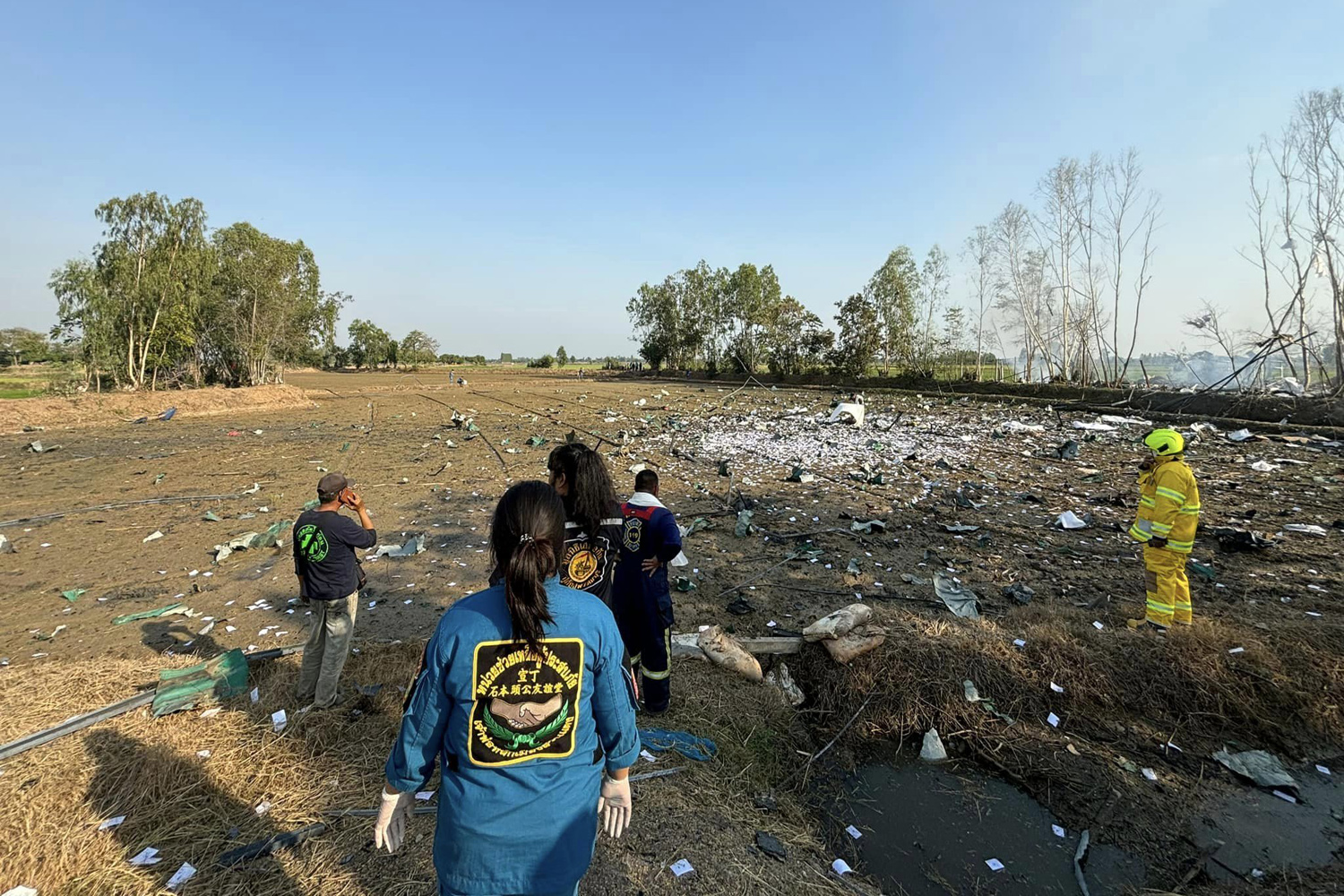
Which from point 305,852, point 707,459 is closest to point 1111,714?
point 305,852

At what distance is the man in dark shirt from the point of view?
3.19 metres

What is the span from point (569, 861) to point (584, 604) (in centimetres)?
61

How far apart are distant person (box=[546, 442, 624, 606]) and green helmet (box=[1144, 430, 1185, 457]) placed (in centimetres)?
392

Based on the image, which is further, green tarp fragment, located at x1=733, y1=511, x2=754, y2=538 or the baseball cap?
green tarp fragment, located at x1=733, y1=511, x2=754, y2=538

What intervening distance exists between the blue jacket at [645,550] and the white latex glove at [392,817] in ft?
5.53

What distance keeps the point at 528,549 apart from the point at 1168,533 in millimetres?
4802

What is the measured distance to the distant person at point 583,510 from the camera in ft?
8.53

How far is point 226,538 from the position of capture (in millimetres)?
6809

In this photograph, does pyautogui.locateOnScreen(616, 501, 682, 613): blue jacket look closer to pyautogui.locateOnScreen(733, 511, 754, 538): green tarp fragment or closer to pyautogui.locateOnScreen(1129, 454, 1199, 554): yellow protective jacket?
pyautogui.locateOnScreen(1129, 454, 1199, 554): yellow protective jacket

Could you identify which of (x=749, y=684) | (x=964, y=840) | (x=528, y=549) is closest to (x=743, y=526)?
(x=749, y=684)

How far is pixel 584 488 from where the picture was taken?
2605 millimetres

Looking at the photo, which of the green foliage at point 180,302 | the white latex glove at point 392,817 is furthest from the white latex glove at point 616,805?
the green foliage at point 180,302

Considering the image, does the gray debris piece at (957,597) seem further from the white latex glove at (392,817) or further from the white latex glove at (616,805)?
the white latex glove at (392,817)

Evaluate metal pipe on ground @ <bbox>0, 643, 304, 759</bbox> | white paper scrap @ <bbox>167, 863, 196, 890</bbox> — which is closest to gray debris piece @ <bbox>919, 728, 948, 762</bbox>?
white paper scrap @ <bbox>167, 863, 196, 890</bbox>
